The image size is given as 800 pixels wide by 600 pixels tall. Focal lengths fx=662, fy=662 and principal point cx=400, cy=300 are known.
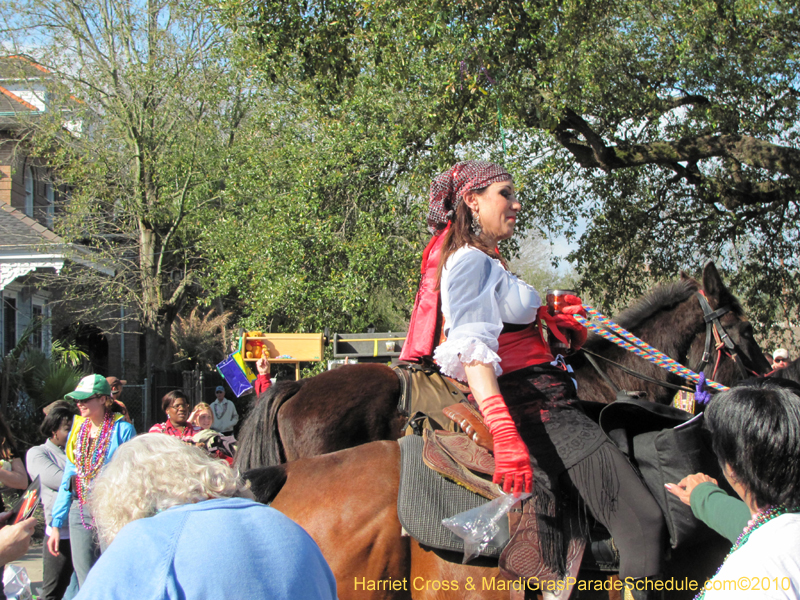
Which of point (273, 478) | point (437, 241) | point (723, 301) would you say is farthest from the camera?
point (723, 301)

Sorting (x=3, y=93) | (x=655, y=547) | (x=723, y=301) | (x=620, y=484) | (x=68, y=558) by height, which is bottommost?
(x=68, y=558)

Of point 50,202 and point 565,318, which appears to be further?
point 50,202

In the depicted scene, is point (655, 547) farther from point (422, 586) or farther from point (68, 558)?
point (68, 558)

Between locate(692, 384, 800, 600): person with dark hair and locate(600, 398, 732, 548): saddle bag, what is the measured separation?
0.70 metres

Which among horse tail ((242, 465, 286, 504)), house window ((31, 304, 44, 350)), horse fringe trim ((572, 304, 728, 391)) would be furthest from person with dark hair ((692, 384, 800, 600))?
house window ((31, 304, 44, 350))

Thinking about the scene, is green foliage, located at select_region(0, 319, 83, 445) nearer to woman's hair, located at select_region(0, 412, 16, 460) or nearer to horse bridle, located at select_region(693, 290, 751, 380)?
woman's hair, located at select_region(0, 412, 16, 460)

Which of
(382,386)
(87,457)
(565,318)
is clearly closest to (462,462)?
(565,318)

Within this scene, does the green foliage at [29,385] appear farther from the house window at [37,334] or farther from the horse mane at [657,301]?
the horse mane at [657,301]

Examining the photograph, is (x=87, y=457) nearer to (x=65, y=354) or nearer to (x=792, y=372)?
(x=792, y=372)

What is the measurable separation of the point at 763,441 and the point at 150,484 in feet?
4.87

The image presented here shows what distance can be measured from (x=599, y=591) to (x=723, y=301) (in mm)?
2500

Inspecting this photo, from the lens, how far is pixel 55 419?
5.45 m

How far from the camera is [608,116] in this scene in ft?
33.4

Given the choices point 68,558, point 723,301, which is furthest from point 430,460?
point 68,558
